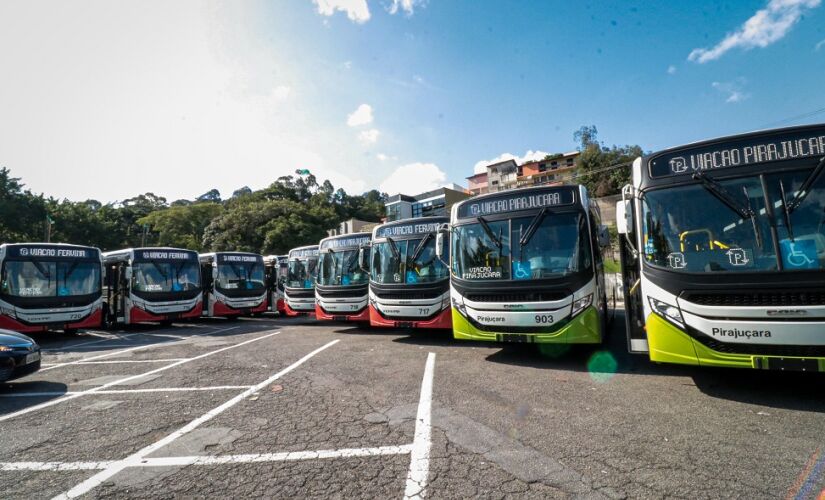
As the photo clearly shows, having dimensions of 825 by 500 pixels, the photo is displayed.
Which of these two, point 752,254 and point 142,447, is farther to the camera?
point 752,254

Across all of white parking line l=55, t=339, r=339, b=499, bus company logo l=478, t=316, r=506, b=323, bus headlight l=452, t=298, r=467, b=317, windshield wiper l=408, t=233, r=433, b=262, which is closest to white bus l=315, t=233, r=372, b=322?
windshield wiper l=408, t=233, r=433, b=262

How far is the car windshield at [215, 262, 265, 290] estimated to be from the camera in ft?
51.8

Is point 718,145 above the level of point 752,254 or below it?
above

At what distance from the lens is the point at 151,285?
546 inches

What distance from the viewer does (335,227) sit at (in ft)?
152

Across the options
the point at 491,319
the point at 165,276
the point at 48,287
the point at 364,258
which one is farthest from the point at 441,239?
the point at 48,287

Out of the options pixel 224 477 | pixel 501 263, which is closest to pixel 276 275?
pixel 501 263

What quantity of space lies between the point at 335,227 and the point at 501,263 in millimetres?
41440

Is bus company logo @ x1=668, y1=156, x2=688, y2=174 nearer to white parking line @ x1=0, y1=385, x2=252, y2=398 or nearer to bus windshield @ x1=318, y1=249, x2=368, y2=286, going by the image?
white parking line @ x1=0, y1=385, x2=252, y2=398

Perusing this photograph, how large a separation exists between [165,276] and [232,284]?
8.03ft

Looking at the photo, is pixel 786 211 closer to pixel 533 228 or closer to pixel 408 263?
pixel 533 228

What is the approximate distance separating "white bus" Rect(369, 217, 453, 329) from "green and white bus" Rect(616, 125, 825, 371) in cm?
420

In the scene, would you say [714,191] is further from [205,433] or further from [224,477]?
[205,433]

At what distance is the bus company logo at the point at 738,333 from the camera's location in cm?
402
